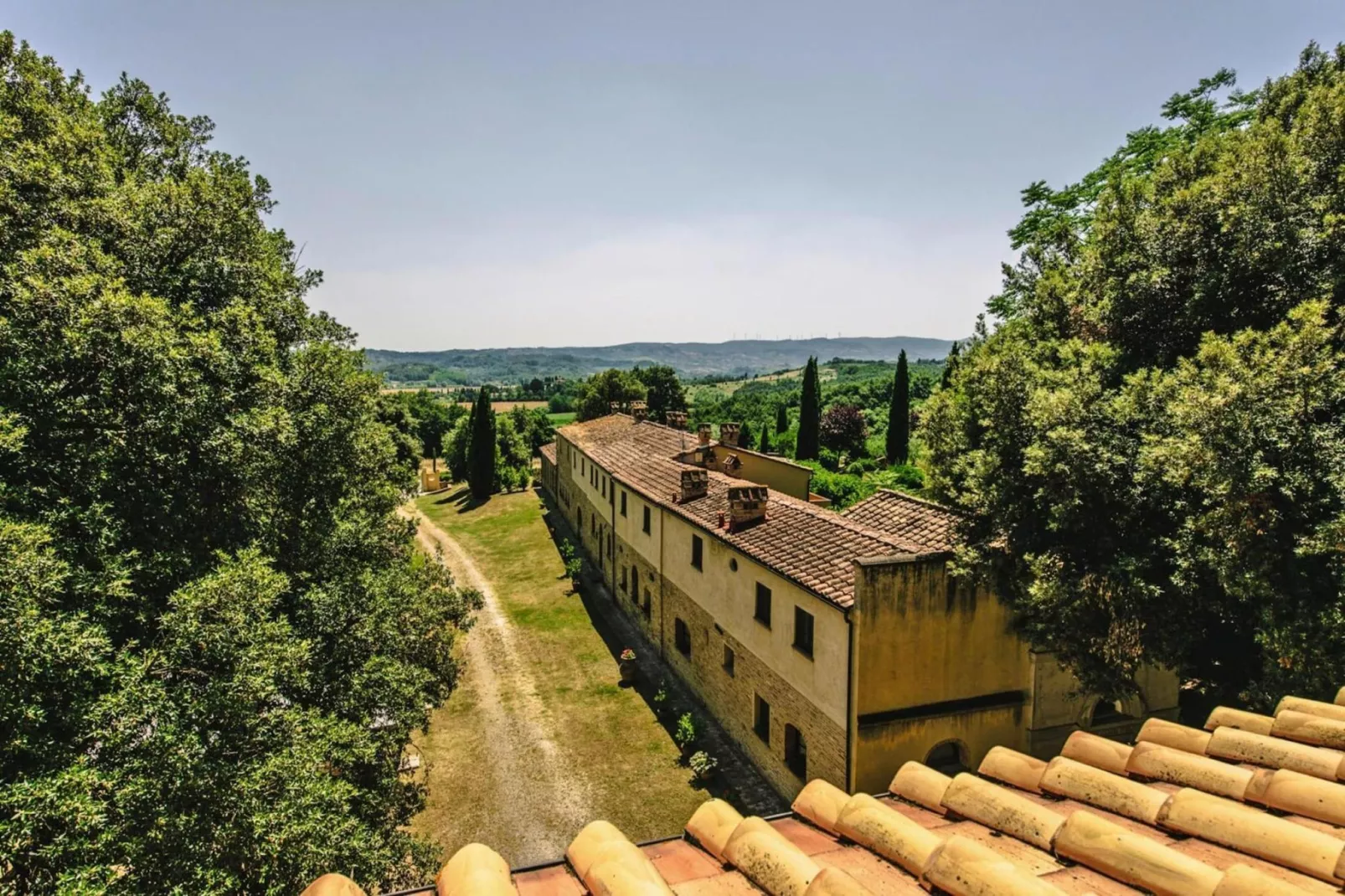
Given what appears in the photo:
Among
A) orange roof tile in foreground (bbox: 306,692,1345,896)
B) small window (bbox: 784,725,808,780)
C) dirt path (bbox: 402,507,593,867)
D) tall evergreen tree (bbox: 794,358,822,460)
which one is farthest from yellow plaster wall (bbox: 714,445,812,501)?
tall evergreen tree (bbox: 794,358,822,460)

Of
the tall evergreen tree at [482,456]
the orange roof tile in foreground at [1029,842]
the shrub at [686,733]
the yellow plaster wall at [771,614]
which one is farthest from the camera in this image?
the tall evergreen tree at [482,456]

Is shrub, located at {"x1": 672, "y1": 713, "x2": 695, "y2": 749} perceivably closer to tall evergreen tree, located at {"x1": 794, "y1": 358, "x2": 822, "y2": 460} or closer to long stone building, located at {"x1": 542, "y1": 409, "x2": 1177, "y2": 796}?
long stone building, located at {"x1": 542, "y1": 409, "x2": 1177, "y2": 796}

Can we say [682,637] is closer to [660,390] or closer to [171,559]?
[171,559]

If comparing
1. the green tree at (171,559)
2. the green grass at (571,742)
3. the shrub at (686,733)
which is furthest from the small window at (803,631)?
the green tree at (171,559)

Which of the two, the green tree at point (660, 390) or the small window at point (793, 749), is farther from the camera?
the green tree at point (660, 390)

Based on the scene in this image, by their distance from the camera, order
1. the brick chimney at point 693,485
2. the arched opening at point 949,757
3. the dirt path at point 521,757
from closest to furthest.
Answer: the arched opening at point 949,757 → the dirt path at point 521,757 → the brick chimney at point 693,485

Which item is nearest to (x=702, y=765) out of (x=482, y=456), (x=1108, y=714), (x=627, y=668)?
(x=627, y=668)

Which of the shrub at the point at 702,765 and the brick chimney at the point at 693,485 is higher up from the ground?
the brick chimney at the point at 693,485

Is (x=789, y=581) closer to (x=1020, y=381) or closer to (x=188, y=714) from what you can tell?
(x=1020, y=381)

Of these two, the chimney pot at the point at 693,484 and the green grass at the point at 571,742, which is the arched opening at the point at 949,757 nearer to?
the green grass at the point at 571,742
